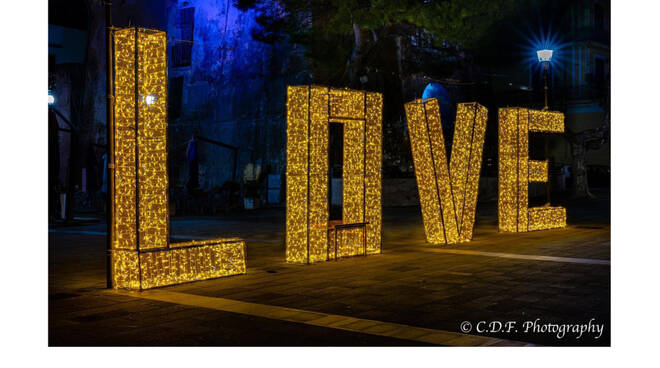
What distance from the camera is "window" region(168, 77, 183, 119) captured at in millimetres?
31141

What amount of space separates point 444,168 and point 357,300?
5931mm

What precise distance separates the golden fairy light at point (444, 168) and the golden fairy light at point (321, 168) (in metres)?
1.47

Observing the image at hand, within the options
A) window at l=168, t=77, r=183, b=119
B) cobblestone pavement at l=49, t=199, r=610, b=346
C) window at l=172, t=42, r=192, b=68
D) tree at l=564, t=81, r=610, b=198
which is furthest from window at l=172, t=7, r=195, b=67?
cobblestone pavement at l=49, t=199, r=610, b=346

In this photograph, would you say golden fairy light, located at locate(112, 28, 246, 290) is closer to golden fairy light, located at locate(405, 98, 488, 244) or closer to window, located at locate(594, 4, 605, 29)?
golden fairy light, located at locate(405, 98, 488, 244)

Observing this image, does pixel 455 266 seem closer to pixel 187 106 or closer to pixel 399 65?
pixel 399 65

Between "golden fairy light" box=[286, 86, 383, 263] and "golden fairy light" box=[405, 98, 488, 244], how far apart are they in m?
1.47

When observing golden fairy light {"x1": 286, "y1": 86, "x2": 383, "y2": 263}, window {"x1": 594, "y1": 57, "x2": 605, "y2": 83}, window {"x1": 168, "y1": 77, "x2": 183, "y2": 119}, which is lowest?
golden fairy light {"x1": 286, "y1": 86, "x2": 383, "y2": 263}

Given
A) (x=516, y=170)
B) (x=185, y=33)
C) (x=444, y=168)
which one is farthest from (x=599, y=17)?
(x=444, y=168)

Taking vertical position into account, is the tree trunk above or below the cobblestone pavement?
above

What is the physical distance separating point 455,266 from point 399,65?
18834 mm

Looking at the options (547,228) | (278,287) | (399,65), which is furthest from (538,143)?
(278,287)

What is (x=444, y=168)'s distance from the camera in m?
13.4

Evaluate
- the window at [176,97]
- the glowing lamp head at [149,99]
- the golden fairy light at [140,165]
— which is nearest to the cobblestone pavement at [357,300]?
the golden fairy light at [140,165]

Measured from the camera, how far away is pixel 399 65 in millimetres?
28469
